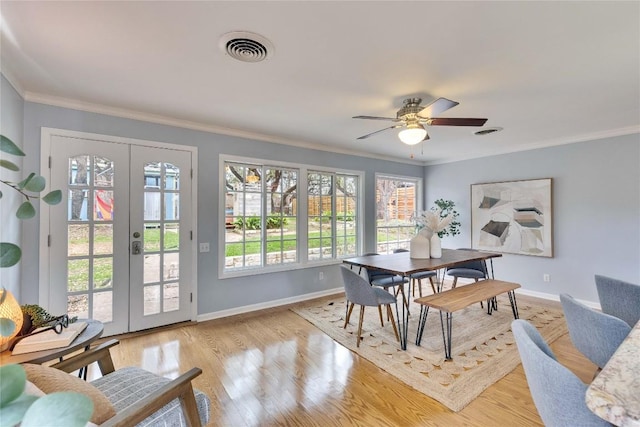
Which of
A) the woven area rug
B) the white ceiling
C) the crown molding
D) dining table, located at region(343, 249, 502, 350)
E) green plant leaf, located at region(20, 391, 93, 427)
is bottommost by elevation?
the woven area rug

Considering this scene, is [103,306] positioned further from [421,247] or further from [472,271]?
[472,271]

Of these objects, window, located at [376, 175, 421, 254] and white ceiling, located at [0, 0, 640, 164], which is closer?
white ceiling, located at [0, 0, 640, 164]

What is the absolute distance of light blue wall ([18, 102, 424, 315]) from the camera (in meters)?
2.65

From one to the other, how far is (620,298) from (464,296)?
3.66ft

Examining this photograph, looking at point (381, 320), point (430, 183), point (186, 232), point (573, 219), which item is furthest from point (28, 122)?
point (573, 219)

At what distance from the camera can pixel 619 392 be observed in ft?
2.53

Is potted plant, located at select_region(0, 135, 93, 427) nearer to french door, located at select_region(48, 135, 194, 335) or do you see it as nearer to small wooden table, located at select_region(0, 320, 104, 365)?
small wooden table, located at select_region(0, 320, 104, 365)

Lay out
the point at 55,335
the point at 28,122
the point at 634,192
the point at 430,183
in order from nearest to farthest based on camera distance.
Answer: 1. the point at 55,335
2. the point at 28,122
3. the point at 634,192
4. the point at 430,183

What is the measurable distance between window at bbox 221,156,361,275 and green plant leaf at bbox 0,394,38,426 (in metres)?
3.26

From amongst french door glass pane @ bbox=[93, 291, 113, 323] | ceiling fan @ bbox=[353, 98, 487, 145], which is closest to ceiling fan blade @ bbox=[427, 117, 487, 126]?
ceiling fan @ bbox=[353, 98, 487, 145]

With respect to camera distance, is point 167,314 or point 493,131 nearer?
point 167,314

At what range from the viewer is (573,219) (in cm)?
409

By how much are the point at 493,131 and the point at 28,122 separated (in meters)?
5.11

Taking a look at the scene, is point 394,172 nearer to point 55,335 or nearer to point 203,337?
point 203,337
